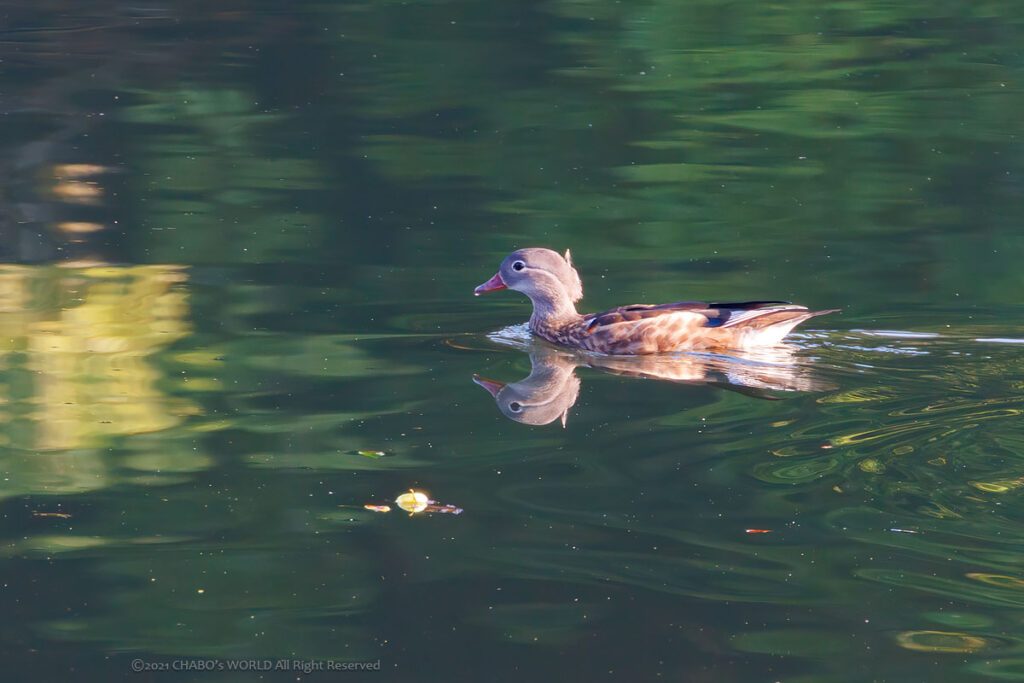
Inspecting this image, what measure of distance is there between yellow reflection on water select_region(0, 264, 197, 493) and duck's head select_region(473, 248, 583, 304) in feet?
6.86

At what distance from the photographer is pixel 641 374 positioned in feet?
26.5

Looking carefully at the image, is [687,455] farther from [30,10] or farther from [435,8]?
[30,10]

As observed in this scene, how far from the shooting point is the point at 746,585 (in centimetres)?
507

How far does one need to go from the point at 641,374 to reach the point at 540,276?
4.90ft

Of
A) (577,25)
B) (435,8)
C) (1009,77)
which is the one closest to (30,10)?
(435,8)

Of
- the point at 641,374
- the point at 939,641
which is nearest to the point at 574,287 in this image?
the point at 641,374

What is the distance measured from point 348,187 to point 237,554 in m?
7.69

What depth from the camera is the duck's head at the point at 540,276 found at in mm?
9281

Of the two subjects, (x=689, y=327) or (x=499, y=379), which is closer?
(x=499, y=379)

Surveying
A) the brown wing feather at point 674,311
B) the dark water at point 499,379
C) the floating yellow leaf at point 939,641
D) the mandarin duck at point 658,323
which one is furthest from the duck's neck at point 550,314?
the floating yellow leaf at point 939,641

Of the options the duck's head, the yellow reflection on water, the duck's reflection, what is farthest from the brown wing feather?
the yellow reflection on water

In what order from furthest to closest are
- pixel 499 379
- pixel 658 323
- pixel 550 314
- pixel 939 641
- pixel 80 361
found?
1. pixel 550 314
2. pixel 658 323
3. pixel 80 361
4. pixel 499 379
5. pixel 939 641

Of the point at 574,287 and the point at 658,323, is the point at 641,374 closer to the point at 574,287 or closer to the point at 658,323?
the point at 658,323

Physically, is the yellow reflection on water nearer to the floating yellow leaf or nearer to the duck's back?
the duck's back
